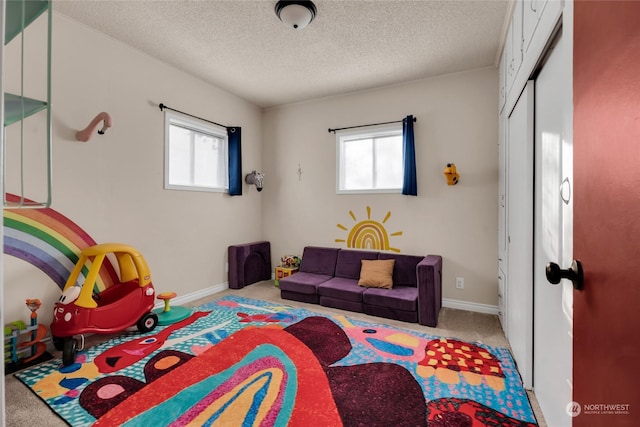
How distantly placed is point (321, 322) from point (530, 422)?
1.82m

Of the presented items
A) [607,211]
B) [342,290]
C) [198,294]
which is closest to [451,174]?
[342,290]

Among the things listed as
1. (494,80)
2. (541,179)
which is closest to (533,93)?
(541,179)

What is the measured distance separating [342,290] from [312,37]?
267cm

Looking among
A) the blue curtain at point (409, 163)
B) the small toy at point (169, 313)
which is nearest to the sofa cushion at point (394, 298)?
the blue curtain at point (409, 163)

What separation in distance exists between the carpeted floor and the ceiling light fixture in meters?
2.85

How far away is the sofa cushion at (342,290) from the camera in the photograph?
3.44 meters

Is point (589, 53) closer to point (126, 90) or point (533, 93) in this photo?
point (533, 93)

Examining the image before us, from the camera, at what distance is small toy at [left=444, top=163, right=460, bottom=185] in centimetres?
349

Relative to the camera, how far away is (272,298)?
12.8 feet

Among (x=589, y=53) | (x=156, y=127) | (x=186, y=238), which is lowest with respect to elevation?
(x=186, y=238)

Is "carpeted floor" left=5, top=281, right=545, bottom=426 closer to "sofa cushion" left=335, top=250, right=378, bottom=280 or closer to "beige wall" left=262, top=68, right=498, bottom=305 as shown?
"beige wall" left=262, top=68, right=498, bottom=305

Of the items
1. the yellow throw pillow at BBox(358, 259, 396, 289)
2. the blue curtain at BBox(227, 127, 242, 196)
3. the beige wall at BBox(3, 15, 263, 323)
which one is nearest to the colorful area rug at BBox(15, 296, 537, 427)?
the yellow throw pillow at BBox(358, 259, 396, 289)

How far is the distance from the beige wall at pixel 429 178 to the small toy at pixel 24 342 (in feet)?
9.82

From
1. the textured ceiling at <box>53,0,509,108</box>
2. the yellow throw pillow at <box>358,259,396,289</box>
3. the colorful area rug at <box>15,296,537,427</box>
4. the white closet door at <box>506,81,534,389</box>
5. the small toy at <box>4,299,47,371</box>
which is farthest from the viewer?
the yellow throw pillow at <box>358,259,396,289</box>
